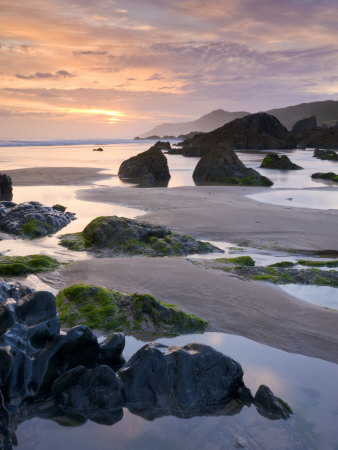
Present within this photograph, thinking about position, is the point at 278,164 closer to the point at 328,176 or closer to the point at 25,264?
the point at 328,176

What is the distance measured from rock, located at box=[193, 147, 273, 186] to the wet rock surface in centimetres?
1740

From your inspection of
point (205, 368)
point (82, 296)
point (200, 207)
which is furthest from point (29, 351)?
point (200, 207)

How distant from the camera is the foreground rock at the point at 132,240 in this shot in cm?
783

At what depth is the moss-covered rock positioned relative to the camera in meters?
6.45

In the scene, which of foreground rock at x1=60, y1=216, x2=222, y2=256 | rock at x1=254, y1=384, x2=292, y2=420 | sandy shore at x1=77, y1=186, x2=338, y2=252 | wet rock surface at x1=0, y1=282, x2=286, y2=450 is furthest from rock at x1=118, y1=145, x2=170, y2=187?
rock at x1=254, y1=384, x2=292, y2=420

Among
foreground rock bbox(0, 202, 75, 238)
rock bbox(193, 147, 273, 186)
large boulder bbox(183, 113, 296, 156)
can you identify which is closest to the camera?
foreground rock bbox(0, 202, 75, 238)

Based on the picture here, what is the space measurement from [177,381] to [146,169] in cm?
1999

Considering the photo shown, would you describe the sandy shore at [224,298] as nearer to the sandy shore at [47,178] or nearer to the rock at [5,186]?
the rock at [5,186]

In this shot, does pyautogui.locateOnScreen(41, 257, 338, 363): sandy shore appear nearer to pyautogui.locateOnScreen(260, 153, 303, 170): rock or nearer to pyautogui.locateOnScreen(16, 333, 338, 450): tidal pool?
pyautogui.locateOnScreen(16, 333, 338, 450): tidal pool

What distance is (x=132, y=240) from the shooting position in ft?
26.8

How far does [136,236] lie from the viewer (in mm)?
8258

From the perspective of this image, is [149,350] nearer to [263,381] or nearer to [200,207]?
[263,381]

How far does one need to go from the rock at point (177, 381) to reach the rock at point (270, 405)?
196 millimetres

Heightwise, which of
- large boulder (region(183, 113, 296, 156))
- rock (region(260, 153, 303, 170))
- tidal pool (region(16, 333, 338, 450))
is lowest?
tidal pool (region(16, 333, 338, 450))
